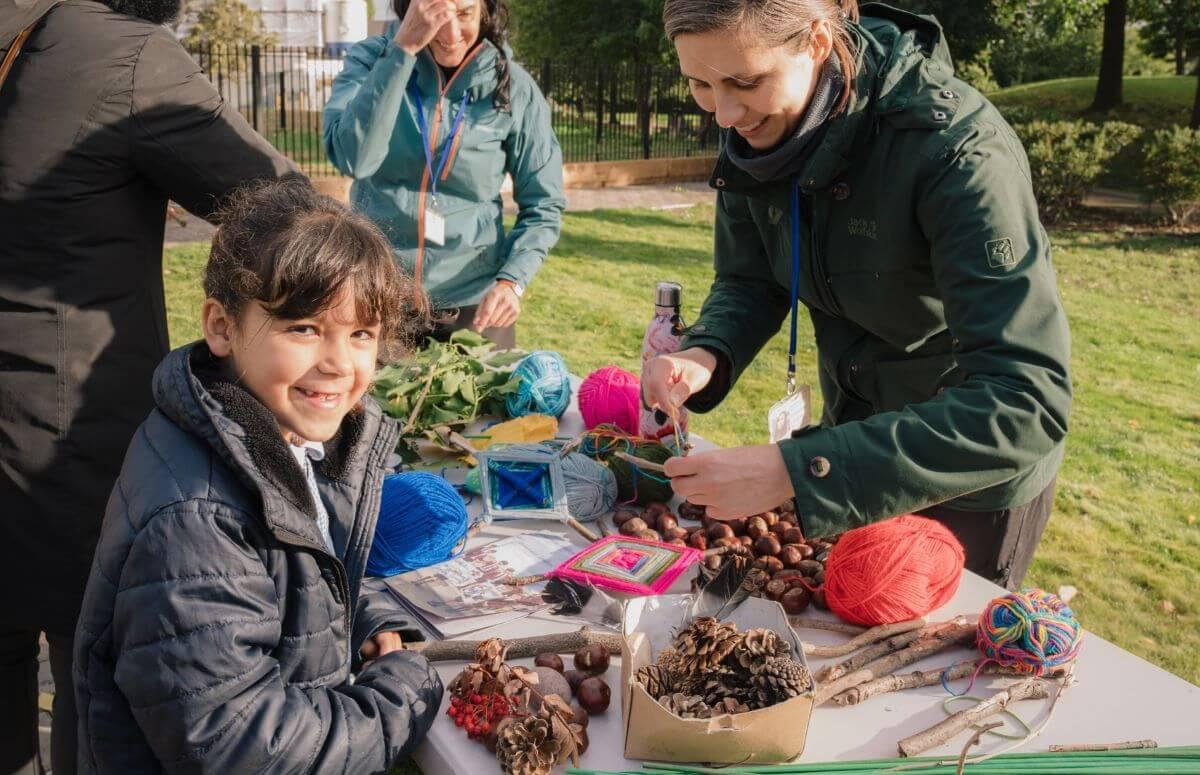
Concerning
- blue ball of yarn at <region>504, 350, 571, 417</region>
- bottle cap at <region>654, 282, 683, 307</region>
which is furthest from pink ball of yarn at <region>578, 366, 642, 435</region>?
bottle cap at <region>654, 282, 683, 307</region>

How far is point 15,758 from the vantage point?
208cm

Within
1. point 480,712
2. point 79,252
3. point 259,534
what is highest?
point 79,252

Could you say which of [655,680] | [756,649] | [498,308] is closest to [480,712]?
[655,680]

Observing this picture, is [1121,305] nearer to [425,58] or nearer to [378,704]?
[425,58]

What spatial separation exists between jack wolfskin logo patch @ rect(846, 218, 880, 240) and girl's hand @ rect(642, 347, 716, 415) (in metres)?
0.40

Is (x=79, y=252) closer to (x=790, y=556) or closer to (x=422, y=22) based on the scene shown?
(x=422, y=22)

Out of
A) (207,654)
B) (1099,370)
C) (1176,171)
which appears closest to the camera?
(207,654)

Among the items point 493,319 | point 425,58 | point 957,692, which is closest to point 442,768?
point 957,692

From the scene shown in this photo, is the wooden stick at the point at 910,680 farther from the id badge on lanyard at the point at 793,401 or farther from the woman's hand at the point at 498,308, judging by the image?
the woman's hand at the point at 498,308

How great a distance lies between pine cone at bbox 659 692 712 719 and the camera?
1390 mm

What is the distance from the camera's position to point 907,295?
186cm

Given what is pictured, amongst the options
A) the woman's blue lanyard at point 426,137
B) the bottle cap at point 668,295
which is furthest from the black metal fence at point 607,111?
the bottle cap at point 668,295

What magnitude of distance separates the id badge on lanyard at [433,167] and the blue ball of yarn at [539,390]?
0.58 meters

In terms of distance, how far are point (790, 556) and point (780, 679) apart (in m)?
0.55
